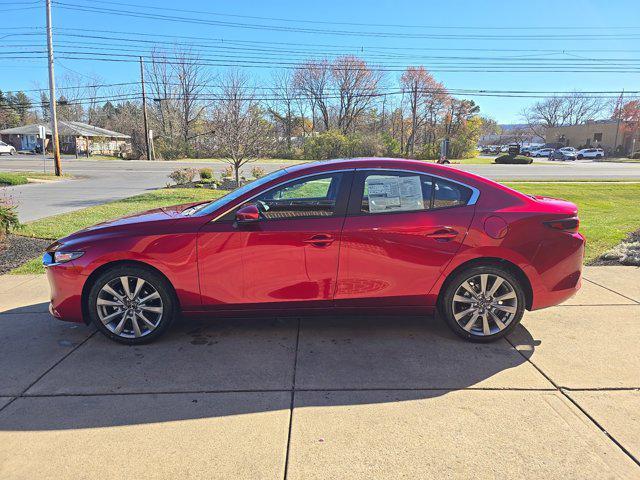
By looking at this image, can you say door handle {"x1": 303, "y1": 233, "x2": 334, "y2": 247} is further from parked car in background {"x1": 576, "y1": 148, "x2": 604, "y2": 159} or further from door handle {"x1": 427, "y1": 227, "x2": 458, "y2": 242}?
parked car in background {"x1": 576, "y1": 148, "x2": 604, "y2": 159}

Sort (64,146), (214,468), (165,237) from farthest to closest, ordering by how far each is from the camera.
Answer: (64,146), (165,237), (214,468)

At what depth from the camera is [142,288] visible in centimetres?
394

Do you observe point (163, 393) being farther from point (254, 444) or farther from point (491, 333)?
point (491, 333)

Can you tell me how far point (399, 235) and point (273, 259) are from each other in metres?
1.07

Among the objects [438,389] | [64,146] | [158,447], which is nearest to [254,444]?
[158,447]

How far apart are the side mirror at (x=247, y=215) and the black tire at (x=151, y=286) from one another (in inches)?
34.1

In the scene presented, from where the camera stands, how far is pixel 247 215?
12.4 ft

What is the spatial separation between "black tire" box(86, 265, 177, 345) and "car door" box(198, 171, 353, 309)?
323mm

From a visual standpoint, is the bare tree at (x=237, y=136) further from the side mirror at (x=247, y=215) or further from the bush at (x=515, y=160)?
the bush at (x=515, y=160)

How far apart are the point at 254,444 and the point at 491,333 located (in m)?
2.33

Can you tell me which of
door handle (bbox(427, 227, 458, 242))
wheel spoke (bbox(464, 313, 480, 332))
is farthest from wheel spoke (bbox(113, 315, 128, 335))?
wheel spoke (bbox(464, 313, 480, 332))

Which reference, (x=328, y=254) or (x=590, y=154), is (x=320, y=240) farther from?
(x=590, y=154)

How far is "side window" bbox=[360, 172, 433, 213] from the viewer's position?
3946 mm

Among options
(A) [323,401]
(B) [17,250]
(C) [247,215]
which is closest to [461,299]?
(A) [323,401]
